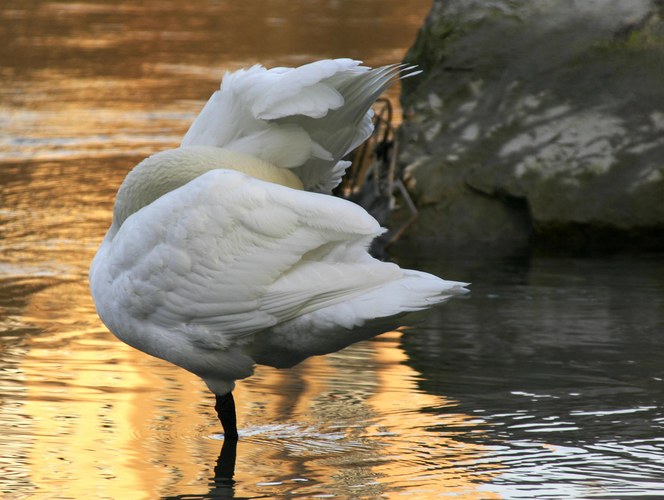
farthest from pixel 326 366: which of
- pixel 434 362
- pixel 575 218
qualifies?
pixel 575 218

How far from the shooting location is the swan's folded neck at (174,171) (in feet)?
18.0

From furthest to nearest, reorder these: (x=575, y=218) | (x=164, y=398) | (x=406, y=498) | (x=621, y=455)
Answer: (x=575, y=218)
(x=164, y=398)
(x=621, y=455)
(x=406, y=498)

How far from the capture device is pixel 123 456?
5340 mm

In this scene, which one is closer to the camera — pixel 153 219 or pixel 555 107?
pixel 153 219

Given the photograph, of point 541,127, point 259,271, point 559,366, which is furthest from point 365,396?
point 541,127

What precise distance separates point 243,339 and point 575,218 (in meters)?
4.46

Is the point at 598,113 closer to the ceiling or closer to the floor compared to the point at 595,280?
closer to the ceiling

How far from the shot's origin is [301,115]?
543cm

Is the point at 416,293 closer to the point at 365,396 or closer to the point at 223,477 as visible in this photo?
the point at 223,477

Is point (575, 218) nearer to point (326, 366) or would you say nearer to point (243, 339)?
point (326, 366)

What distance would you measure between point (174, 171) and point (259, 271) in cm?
71

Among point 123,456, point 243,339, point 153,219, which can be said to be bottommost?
point 123,456

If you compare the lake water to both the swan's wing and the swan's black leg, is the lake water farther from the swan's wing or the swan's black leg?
the swan's wing

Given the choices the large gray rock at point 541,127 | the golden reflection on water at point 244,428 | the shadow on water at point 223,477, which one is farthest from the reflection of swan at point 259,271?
the large gray rock at point 541,127
